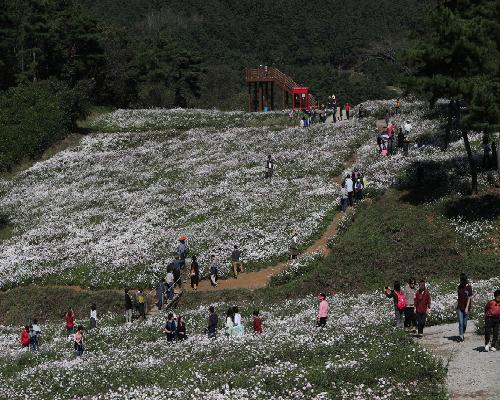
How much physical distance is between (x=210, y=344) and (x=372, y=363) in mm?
6945

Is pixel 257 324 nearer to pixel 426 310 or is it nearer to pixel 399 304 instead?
pixel 399 304

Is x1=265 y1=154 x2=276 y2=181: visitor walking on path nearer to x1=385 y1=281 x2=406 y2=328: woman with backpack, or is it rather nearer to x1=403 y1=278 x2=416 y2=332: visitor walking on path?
x1=385 y1=281 x2=406 y2=328: woman with backpack

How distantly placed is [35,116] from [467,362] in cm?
6179

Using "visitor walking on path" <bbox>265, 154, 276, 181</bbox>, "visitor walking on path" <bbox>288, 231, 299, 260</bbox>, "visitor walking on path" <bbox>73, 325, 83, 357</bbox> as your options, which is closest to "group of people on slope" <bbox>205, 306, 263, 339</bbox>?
"visitor walking on path" <bbox>73, 325, 83, 357</bbox>

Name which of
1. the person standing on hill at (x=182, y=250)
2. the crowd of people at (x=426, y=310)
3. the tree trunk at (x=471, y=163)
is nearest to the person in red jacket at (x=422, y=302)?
the crowd of people at (x=426, y=310)

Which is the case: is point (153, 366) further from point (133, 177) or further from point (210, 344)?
point (133, 177)

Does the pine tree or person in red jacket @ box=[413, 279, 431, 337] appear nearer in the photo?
person in red jacket @ box=[413, 279, 431, 337]

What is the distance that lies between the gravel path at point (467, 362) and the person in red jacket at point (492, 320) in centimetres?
26

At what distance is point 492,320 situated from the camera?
2059cm

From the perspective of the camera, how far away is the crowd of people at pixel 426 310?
816 inches

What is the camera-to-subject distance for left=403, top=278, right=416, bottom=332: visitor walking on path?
23.4 metres

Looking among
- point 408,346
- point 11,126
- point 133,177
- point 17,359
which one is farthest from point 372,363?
point 11,126

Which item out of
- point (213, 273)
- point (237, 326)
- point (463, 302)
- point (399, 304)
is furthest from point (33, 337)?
point (463, 302)

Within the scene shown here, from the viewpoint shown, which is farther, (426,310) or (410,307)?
(410,307)
